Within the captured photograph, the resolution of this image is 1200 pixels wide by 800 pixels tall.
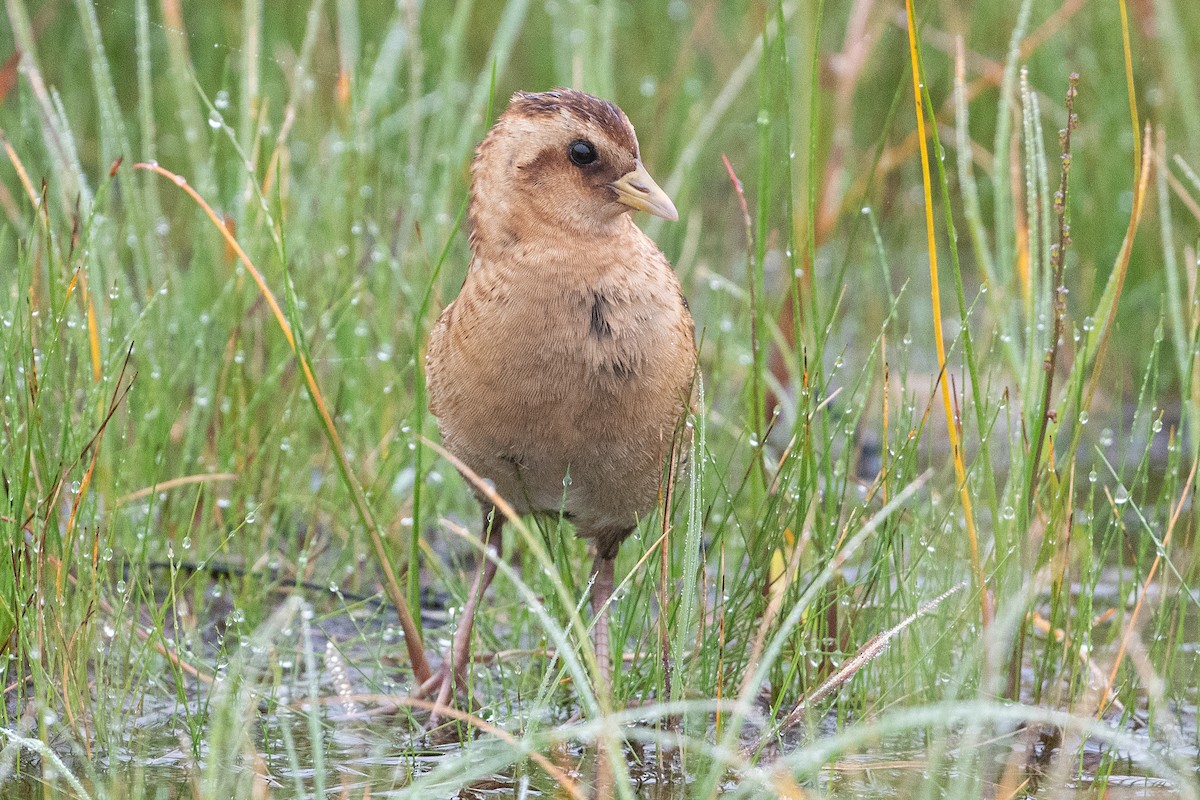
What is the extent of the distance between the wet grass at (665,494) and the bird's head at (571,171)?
9.5 inches

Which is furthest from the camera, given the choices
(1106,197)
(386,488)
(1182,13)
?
(1182,13)

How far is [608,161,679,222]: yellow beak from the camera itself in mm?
3041

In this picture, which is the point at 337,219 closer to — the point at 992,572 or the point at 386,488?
the point at 386,488

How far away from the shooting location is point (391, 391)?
4316 millimetres

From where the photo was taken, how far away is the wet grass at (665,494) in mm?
2809

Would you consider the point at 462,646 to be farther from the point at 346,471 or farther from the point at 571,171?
the point at 571,171

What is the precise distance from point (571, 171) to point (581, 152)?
0.14 ft

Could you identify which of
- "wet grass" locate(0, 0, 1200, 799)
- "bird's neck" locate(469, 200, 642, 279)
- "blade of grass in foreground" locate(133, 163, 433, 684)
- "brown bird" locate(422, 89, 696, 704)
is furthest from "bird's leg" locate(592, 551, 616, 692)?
"bird's neck" locate(469, 200, 642, 279)

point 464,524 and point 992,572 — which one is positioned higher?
point 992,572

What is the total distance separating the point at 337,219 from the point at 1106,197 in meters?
2.69

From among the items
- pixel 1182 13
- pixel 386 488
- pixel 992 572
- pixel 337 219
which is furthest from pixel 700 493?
pixel 1182 13

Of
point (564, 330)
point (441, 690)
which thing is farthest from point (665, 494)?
point (441, 690)

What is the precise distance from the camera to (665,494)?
9.81 feet

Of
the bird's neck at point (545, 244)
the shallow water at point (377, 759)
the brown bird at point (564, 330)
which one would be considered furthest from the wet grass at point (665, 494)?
the bird's neck at point (545, 244)
